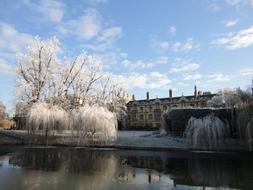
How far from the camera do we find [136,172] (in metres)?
14.4

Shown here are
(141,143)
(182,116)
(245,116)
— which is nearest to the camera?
(245,116)

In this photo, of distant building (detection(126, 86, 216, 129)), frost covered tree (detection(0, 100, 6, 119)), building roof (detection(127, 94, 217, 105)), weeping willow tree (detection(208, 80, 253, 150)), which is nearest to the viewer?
weeping willow tree (detection(208, 80, 253, 150))

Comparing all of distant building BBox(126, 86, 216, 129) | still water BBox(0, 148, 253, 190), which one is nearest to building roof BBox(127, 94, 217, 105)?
distant building BBox(126, 86, 216, 129)

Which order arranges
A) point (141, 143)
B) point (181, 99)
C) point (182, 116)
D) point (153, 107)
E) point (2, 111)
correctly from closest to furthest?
point (141, 143), point (182, 116), point (2, 111), point (181, 99), point (153, 107)

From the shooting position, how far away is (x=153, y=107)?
242 feet

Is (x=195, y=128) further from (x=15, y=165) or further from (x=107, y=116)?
(x=15, y=165)

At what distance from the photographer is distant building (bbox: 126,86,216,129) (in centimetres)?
6894

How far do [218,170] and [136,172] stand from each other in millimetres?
3854

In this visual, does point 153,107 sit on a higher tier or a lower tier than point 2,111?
higher

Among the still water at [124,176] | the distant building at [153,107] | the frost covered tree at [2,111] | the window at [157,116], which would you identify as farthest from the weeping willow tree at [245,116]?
the window at [157,116]

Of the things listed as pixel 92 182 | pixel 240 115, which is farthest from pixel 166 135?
pixel 92 182

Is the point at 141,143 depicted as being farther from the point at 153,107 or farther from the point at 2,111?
the point at 153,107

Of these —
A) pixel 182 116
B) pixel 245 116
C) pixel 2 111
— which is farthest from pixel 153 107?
pixel 245 116

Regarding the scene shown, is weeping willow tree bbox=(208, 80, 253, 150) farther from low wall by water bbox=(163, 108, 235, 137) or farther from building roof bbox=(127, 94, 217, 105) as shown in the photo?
building roof bbox=(127, 94, 217, 105)
